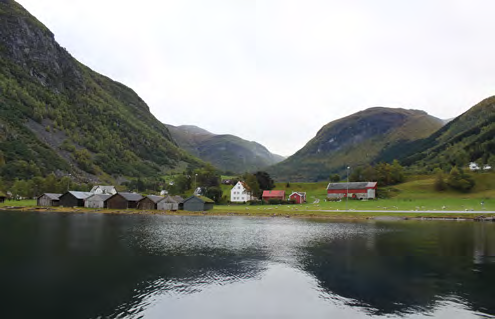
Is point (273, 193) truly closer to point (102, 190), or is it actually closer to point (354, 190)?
point (354, 190)

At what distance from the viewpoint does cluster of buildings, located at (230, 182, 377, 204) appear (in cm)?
13938

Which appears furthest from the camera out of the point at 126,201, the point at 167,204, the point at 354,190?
the point at 354,190

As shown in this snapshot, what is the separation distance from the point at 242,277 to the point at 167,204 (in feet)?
324

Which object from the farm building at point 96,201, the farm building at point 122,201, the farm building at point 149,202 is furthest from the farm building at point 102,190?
the farm building at point 149,202

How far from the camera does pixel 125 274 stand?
97.7 feet

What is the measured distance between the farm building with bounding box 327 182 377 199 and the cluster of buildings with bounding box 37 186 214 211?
5090 centimetres

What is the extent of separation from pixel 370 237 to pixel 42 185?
144 metres

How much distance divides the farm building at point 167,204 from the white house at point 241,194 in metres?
33.8

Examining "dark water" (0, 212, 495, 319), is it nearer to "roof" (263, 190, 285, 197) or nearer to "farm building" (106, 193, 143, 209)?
"farm building" (106, 193, 143, 209)

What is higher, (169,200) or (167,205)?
(169,200)

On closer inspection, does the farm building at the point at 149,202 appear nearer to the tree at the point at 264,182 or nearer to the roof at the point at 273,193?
the roof at the point at 273,193

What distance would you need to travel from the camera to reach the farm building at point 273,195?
148 m

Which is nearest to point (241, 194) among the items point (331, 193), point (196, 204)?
point (196, 204)

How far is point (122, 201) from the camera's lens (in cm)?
12656
